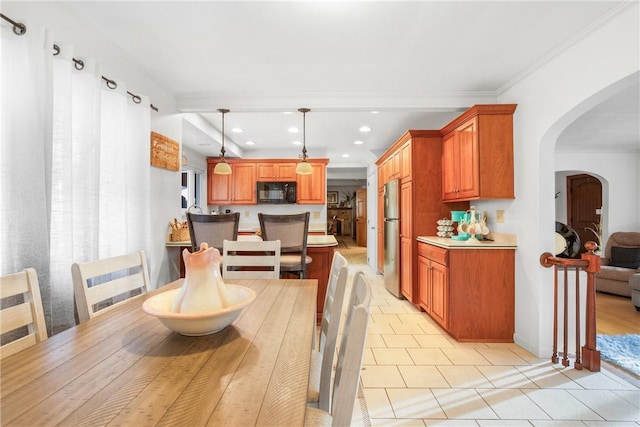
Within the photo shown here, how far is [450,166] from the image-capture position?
3252mm

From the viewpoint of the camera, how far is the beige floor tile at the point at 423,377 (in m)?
2.01

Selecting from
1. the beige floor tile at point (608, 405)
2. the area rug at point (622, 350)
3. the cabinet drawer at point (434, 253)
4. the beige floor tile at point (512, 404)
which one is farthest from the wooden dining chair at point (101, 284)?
the area rug at point (622, 350)

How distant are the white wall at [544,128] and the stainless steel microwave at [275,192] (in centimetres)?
338

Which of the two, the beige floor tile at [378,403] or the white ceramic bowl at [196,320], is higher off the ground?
the white ceramic bowl at [196,320]

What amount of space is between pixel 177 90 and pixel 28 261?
2113 mm

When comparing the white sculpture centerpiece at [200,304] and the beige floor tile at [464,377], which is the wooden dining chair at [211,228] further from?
the beige floor tile at [464,377]

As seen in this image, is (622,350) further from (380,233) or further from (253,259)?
(380,233)

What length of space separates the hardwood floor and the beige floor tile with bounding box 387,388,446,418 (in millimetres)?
2256

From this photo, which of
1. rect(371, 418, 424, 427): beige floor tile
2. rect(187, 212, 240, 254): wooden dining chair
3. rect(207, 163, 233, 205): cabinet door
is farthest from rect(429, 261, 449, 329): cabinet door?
rect(207, 163, 233, 205): cabinet door

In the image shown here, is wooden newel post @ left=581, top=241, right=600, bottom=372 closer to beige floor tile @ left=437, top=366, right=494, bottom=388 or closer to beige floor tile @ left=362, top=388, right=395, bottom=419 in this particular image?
beige floor tile @ left=437, top=366, right=494, bottom=388

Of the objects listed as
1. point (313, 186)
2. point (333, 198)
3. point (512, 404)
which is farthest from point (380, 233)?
point (333, 198)

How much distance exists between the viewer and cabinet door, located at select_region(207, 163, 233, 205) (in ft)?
18.0

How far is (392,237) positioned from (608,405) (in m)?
2.58

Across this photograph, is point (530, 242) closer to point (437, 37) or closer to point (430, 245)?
point (430, 245)
